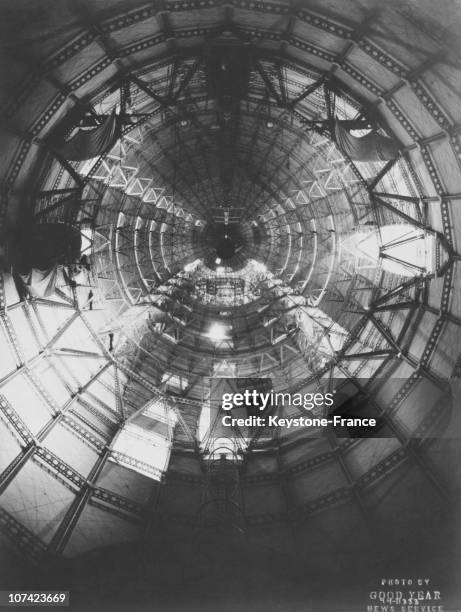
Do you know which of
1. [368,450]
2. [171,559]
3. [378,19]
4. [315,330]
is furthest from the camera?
[315,330]

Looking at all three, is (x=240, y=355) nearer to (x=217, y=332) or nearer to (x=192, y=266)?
(x=217, y=332)

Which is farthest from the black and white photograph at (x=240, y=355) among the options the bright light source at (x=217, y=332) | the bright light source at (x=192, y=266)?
the bright light source at (x=192, y=266)

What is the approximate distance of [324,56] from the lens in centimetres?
1013

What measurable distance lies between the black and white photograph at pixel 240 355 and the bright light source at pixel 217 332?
4.41ft

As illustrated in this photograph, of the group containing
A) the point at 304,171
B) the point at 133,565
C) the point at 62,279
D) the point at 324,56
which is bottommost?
the point at 133,565

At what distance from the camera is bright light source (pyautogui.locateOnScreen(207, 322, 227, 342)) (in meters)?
18.9

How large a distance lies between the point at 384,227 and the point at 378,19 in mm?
5446

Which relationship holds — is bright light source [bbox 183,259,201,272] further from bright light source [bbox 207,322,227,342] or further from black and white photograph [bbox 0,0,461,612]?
black and white photograph [bbox 0,0,461,612]

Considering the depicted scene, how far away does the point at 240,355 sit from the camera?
1812 cm

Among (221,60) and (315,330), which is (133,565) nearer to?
(315,330)

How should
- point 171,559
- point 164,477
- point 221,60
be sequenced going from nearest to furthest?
point 221,60 → point 171,559 → point 164,477

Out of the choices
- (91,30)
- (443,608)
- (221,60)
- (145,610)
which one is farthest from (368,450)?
(91,30)

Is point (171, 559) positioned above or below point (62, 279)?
below

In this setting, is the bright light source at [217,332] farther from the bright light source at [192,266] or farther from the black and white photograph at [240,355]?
the bright light source at [192,266]
